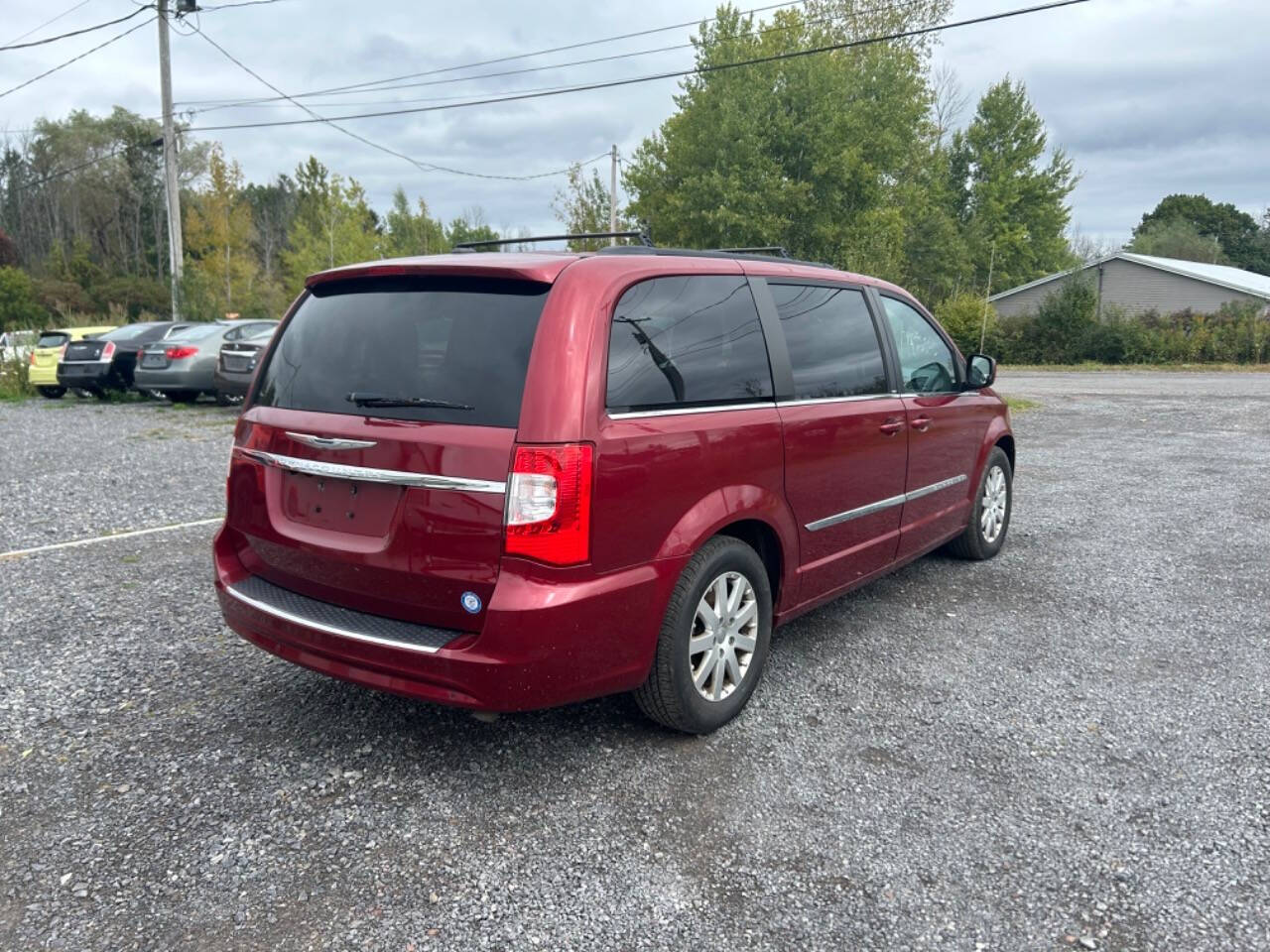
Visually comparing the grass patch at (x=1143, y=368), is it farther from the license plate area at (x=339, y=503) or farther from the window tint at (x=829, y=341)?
the license plate area at (x=339, y=503)

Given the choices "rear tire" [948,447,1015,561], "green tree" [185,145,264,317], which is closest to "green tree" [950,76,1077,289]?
"green tree" [185,145,264,317]

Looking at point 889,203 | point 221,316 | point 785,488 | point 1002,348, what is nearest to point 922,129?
point 889,203

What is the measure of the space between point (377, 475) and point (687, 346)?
1.20 meters

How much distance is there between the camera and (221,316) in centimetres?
2300

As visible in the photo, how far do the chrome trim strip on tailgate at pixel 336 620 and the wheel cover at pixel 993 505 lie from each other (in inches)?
159

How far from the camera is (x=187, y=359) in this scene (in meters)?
15.3

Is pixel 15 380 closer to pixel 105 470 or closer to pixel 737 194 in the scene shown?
pixel 105 470

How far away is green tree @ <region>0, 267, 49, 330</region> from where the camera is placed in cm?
3928

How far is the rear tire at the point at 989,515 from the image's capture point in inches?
229

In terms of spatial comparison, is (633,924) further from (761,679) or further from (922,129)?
(922,129)

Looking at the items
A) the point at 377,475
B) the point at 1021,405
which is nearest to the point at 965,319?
the point at 1021,405

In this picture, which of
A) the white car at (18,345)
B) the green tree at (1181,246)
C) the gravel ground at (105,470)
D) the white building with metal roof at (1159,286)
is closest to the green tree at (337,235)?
the white car at (18,345)

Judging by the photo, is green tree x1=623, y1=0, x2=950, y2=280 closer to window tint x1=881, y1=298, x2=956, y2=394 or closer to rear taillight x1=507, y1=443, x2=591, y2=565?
window tint x1=881, y1=298, x2=956, y2=394

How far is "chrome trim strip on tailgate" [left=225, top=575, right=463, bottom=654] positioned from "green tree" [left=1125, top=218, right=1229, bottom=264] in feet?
250
